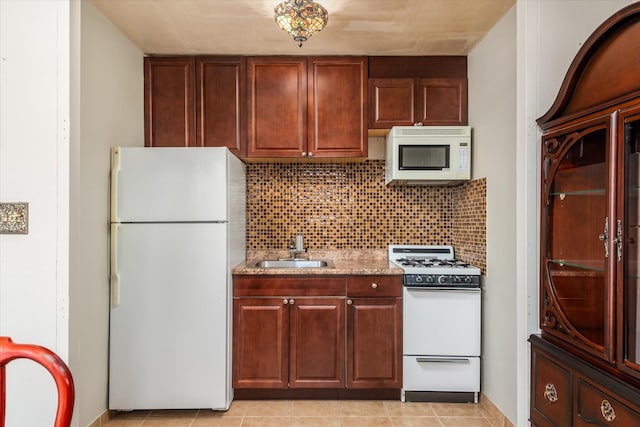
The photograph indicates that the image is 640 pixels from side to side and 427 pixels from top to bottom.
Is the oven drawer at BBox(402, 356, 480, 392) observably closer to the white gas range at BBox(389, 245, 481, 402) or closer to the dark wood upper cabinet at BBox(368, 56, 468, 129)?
the white gas range at BBox(389, 245, 481, 402)

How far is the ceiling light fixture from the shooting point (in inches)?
77.0

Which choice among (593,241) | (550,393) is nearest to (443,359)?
(550,393)

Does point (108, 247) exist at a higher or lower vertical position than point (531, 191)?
lower

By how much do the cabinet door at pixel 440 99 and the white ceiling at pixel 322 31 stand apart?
223mm

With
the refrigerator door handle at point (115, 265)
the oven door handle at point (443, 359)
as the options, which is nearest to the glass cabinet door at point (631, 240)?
the oven door handle at point (443, 359)

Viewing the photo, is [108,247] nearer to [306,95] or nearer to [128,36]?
[128,36]

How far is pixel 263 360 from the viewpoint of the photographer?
2600 mm

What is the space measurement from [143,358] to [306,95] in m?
2.14

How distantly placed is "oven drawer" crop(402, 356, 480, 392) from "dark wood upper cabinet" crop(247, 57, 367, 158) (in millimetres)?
1557

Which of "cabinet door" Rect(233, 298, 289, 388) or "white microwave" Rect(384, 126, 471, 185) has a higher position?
"white microwave" Rect(384, 126, 471, 185)

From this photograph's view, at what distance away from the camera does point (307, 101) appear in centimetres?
289

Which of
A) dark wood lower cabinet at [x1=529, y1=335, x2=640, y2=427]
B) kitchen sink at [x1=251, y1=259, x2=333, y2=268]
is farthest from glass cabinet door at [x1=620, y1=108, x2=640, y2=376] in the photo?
kitchen sink at [x1=251, y1=259, x2=333, y2=268]

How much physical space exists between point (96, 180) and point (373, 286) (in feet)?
6.18

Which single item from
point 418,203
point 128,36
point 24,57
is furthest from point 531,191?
point 128,36
